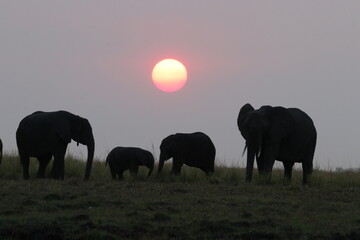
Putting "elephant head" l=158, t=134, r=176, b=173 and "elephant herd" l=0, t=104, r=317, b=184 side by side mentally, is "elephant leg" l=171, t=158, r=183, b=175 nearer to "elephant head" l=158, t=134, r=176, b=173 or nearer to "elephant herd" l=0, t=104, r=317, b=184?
"elephant herd" l=0, t=104, r=317, b=184

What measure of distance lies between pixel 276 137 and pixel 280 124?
370mm

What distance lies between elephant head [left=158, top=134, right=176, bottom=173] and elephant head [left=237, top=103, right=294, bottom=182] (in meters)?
2.70

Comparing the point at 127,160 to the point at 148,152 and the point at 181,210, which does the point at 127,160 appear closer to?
the point at 148,152

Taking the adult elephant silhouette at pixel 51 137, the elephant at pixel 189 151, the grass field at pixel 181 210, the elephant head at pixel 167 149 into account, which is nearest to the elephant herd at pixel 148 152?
the adult elephant silhouette at pixel 51 137

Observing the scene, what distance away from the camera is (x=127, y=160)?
22.2 meters

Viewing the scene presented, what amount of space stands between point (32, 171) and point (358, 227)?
1183 centimetres

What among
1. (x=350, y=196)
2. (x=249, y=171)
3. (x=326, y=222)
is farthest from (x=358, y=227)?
(x=249, y=171)

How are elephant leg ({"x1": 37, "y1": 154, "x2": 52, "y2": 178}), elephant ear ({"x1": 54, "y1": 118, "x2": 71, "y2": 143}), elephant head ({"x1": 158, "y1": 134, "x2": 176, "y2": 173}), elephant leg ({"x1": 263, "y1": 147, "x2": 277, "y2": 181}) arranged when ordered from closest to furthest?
elephant leg ({"x1": 263, "y1": 147, "x2": 277, "y2": 181}) → elephant ear ({"x1": 54, "y1": 118, "x2": 71, "y2": 143}) → elephant leg ({"x1": 37, "y1": 154, "x2": 52, "y2": 178}) → elephant head ({"x1": 158, "y1": 134, "x2": 176, "y2": 173})

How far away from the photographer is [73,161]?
79.5ft

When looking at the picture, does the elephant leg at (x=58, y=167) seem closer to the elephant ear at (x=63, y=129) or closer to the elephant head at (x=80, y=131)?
the elephant ear at (x=63, y=129)

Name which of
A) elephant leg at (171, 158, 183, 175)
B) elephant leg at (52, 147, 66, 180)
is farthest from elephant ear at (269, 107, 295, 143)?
elephant leg at (52, 147, 66, 180)

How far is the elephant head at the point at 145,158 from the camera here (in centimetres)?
2227

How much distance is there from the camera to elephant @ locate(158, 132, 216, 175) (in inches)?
913

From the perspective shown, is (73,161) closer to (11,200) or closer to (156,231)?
(11,200)
